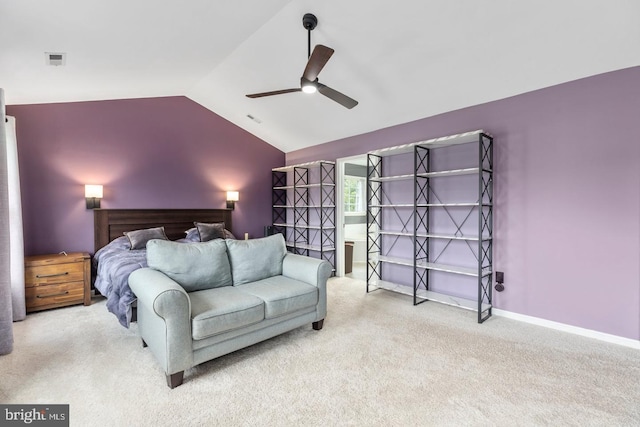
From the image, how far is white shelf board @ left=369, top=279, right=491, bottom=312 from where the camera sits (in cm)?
344

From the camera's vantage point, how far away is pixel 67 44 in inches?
107

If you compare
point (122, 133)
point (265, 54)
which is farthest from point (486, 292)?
point (122, 133)

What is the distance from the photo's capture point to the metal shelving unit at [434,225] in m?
3.49

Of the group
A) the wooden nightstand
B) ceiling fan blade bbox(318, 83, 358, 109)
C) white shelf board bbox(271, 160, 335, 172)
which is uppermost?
ceiling fan blade bbox(318, 83, 358, 109)

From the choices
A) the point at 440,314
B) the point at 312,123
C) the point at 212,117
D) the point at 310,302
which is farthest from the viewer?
the point at 212,117

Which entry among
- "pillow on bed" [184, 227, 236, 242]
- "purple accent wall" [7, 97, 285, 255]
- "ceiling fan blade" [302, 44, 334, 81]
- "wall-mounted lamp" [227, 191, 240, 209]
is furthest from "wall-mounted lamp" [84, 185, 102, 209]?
"ceiling fan blade" [302, 44, 334, 81]

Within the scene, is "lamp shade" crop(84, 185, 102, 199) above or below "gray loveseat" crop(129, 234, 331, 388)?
above

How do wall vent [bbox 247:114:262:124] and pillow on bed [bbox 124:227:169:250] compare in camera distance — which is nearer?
pillow on bed [bbox 124:227:169:250]

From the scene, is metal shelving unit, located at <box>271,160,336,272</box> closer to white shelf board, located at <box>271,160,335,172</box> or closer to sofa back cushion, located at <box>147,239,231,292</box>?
white shelf board, located at <box>271,160,335,172</box>

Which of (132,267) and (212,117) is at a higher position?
(212,117)

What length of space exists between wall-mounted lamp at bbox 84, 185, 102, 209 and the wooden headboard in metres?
0.09

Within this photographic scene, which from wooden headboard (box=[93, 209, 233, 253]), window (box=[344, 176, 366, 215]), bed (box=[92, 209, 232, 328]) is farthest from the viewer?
window (box=[344, 176, 366, 215])

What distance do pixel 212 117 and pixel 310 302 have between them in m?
4.21

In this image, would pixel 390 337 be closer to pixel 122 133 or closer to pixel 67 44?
pixel 67 44
